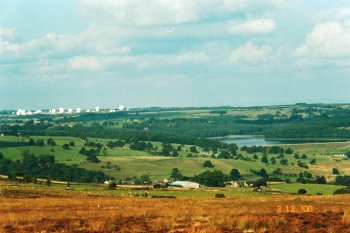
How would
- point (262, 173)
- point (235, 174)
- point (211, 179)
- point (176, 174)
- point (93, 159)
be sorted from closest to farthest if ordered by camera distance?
1. point (211, 179)
2. point (176, 174)
3. point (235, 174)
4. point (262, 173)
5. point (93, 159)

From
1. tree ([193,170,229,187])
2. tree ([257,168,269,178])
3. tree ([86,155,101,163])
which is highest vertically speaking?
tree ([86,155,101,163])

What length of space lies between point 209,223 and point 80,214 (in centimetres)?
943

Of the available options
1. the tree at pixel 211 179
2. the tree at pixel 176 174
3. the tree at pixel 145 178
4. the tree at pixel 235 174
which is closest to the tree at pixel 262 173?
the tree at pixel 235 174

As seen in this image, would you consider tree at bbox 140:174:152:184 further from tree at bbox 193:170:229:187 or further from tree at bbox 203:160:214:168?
tree at bbox 203:160:214:168

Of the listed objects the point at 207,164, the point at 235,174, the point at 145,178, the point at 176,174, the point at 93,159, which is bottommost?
the point at 235,174

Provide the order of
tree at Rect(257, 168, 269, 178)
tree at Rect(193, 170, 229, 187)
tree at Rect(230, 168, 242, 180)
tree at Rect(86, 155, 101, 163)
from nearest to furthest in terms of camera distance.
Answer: tree at Rect(193, 170, 229, 187)
tree at Rect(230, 168, 242, 180)
tree at Rect(257, 168, 269, 178)
tree at Rect(86, 155, 101, 163)

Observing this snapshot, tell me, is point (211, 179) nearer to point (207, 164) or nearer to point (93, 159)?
point (207, 164)

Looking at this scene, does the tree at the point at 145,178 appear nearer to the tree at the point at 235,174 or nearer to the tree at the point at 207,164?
the tree at the point at 235,174

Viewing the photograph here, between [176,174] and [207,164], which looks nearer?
[176,174]

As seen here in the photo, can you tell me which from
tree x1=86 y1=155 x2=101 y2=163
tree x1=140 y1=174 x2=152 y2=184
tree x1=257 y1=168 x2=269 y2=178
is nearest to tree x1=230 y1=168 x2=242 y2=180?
tree x1=257 y1=168 x2=269 y2=178

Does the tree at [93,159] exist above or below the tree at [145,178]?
above

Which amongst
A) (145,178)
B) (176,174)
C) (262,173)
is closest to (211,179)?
(145,178)

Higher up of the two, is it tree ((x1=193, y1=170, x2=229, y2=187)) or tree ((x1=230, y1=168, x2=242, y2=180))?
tree ((x1=193, y1=170, x2=229, y2=187))

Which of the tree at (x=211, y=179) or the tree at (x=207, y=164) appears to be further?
the tree at (x=207, y=164)
